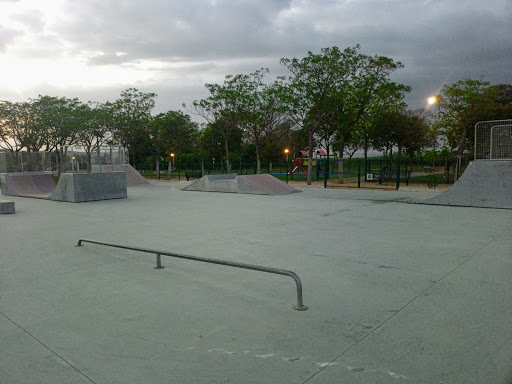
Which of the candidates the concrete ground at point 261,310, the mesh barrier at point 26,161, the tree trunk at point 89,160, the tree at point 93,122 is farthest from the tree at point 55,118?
the concrete ground at point 261,310

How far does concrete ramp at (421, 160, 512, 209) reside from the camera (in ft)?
43.8

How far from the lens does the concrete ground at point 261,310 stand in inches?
120

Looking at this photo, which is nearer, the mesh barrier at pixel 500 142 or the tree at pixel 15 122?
the mesh barrier at pixel 500 142

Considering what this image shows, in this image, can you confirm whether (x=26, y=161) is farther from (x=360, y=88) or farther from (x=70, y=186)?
(x=360, y=88)

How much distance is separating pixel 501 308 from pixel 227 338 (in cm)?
294

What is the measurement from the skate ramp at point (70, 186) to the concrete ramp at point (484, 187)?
1372 centimetres

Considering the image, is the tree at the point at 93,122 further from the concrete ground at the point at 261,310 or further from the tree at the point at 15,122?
the concrete ground at the point at 261,310

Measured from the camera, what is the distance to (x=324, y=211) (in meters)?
12.8

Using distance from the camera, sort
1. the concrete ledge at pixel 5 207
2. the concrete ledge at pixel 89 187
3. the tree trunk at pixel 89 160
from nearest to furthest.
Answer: the concrete ledge at pixel 5 207, the concrete ledge at pixel 89 187, the tree trunk at pixel 89 160

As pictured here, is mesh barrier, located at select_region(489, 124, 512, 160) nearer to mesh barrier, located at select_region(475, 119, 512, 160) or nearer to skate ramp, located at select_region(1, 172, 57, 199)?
mesh barrier, located at select_region(475, 119, 512, 160)

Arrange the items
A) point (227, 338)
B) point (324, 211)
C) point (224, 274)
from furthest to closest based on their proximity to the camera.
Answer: point (324, 211)
point (224, 274)
point (227, 338)

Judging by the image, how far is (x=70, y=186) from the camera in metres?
16.9

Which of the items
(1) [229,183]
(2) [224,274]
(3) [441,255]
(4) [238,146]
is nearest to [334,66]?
(1) [229,183]

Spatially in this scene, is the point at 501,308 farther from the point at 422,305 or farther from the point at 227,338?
the point at 227,338
